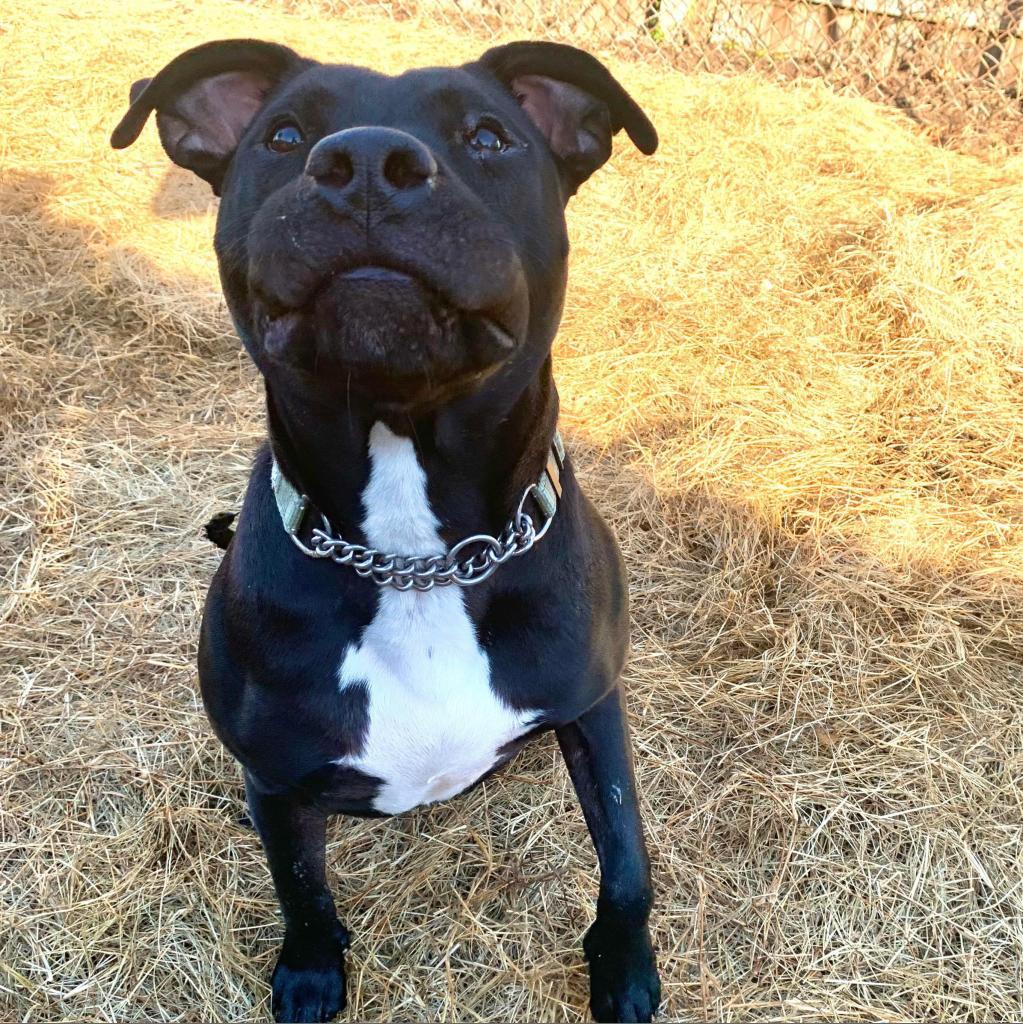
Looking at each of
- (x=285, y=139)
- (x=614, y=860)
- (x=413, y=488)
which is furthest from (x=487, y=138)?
(x=614, y=860)

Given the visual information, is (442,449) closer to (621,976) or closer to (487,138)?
(487,138)

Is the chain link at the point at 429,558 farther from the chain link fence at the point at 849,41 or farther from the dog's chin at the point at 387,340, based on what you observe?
the chain link fence at the point at 849,41

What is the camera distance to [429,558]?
6.28 ft

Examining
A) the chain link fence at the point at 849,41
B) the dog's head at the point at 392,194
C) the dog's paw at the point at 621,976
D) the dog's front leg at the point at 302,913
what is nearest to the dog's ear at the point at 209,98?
the dog's head at the point at 392,194

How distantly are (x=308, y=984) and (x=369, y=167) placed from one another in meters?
1.76

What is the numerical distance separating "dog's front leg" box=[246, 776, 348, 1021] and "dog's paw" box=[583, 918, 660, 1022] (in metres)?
0.56

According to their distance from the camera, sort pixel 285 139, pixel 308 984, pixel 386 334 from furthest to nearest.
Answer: pixel 308 984 → pixel 285 139 → pixel 386 334

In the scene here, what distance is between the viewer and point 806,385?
4.07m

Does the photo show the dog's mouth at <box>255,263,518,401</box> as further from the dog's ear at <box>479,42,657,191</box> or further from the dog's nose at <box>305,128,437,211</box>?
the dog's ear at <box>479,42,657,191</box>

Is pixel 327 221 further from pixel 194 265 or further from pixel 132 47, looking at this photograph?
pixel 132 47

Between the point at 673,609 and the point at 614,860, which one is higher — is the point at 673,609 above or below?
below

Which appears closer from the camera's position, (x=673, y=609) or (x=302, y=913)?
(x=302, y=913)

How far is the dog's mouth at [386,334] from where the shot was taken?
1475 millimetres

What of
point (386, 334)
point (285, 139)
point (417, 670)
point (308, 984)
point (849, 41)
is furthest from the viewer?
point (849, 41)
